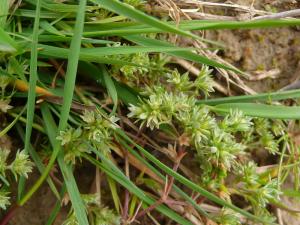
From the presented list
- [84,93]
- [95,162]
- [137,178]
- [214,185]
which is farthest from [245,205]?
[84,93]

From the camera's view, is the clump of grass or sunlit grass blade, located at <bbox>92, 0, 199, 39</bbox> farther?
the clump of grass

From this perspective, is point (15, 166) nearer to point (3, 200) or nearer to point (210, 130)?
point (3, 200)

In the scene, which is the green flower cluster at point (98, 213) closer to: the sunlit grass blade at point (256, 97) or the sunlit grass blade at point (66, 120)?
the sunlit grass blade at point (66, 120)

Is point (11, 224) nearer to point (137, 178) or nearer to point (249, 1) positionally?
point (137, 178)

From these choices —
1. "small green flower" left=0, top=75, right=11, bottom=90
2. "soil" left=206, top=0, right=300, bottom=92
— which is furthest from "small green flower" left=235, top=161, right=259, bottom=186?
"small green flower" left=0, top=75, right=11, bottom=90

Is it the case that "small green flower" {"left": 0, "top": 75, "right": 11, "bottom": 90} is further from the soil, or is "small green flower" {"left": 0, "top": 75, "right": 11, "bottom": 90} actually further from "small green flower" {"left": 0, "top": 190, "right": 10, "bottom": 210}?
the soil

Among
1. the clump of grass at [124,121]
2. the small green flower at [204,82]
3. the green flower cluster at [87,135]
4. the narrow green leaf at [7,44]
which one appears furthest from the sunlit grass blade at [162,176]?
the narrow green leaf at [7,44]

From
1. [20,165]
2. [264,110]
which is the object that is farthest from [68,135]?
[264,110]
